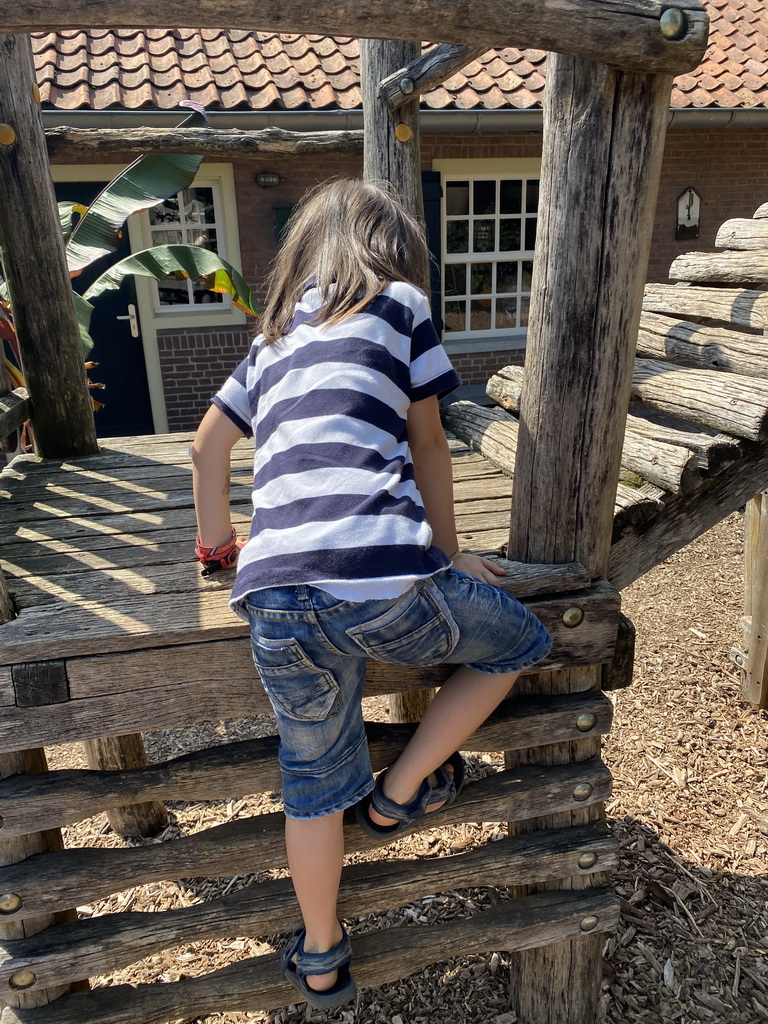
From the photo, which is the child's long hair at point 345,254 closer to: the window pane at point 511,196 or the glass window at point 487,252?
the glass window at point 487,252

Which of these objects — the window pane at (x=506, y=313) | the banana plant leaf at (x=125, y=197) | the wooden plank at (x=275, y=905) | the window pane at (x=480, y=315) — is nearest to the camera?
the wooden plank at (x=275, y=905)

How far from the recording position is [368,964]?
2.18 metres

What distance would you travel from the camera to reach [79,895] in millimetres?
2023

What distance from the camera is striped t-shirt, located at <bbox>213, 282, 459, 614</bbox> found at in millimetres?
1563

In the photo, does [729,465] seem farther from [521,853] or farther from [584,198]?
[521,853]

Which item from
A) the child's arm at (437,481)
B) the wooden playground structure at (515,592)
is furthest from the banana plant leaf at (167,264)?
the child's arm at (437,481)

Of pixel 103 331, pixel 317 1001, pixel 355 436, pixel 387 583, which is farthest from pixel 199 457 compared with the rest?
pixel 103 331

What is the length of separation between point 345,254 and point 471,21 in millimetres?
505

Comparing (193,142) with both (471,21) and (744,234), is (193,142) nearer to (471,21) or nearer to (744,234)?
(471,21)

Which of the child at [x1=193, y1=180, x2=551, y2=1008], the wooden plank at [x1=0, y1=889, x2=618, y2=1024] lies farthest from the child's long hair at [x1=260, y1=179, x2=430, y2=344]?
the wooden plank at [x1=0, y1=889, x2=618, y2=1024]

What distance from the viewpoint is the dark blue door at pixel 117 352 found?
7516 millimetres

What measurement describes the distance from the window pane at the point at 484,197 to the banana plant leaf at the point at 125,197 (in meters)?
4.80

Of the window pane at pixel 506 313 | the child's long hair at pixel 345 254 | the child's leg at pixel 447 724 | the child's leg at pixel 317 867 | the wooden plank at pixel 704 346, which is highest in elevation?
the child's long hair at pixel 345 254

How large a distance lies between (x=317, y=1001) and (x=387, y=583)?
113 cm
